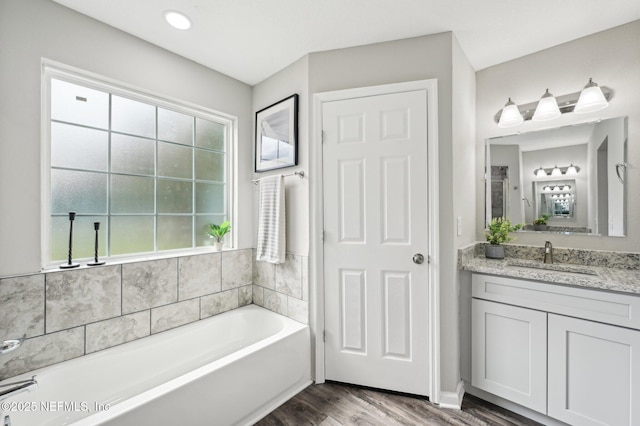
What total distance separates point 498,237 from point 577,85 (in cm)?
119

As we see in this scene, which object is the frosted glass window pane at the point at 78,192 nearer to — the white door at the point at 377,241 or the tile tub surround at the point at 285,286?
the tile tub surround at the point at 285,286

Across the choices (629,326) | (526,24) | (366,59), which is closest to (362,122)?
(366,59)

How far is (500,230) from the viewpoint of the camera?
6.97 ft

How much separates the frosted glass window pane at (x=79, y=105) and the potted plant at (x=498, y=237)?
2941 mm

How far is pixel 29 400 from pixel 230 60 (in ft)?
8.02

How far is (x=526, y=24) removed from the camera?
5.77 feet

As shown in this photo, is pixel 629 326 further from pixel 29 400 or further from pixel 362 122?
pixel 29 400

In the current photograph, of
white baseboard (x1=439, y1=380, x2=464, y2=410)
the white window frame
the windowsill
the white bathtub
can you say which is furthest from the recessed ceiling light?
white baseboard (x1=439, y1=380, x2=464, y2=410)

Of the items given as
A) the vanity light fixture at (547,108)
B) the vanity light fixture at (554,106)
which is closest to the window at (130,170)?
the vanity light fixture at (554,106)

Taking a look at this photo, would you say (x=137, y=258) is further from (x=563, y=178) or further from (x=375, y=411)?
(x=563, y=178)

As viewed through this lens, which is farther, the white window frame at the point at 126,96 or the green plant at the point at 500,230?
the green plant at the point at 500,230

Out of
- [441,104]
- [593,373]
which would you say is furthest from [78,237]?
[593,373]

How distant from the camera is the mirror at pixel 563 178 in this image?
182cm

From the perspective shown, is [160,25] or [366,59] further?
[366,59]
